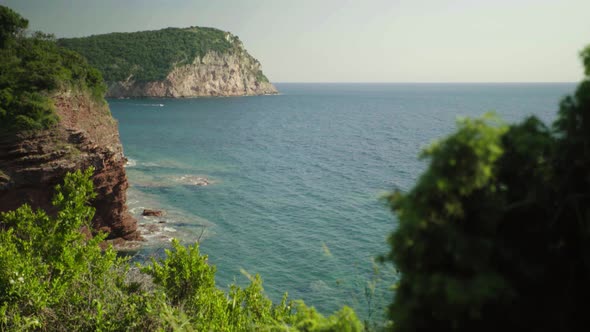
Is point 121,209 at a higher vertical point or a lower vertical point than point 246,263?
higher

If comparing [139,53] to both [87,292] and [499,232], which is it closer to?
[87,292]

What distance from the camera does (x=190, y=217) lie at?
3969 cm

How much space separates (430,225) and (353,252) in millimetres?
28605

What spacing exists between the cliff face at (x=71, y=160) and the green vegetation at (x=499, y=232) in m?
21.9

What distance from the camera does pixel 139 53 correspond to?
178625 millimetres

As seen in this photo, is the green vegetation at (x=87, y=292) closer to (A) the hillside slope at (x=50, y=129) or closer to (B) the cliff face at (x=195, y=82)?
(A) the hillside slope at (x=50, y=129)

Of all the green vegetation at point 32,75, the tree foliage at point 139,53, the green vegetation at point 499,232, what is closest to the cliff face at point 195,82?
the tree foliage at point 139,53

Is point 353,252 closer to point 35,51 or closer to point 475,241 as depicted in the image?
point 475,241

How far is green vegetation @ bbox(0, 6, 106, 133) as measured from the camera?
85.1ft

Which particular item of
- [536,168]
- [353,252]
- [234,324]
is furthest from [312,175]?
[536,168]

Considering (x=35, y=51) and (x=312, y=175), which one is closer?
(x=35, y=51)

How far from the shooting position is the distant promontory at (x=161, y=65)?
165125mm

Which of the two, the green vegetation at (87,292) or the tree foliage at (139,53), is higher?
the tree foliage at (139,53)

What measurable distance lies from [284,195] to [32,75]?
27703 millimetres
